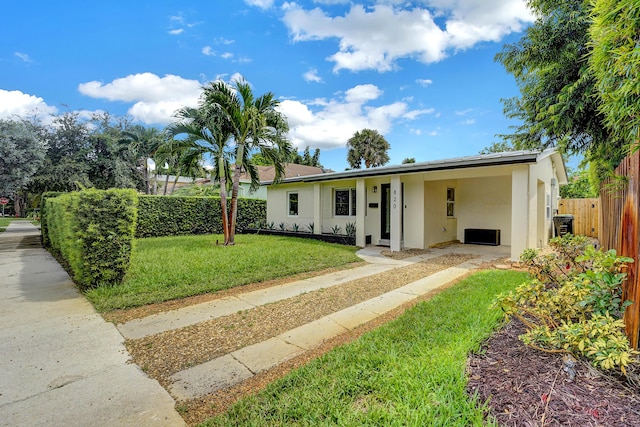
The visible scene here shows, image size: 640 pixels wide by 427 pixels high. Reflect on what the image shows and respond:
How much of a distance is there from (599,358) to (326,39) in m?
11.6

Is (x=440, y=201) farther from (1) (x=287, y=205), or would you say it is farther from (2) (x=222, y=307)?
(2) (x=222, y=307)

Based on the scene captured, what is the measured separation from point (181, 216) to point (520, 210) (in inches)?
576

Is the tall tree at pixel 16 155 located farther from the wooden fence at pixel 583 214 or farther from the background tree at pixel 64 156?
the wooden fence at pixel 583 214

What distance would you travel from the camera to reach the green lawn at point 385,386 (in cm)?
193

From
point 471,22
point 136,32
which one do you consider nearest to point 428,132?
point 471,22

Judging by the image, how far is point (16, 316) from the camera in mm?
4230

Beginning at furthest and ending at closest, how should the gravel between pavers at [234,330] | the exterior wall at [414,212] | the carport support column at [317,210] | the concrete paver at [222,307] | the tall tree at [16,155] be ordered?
the tall tree at [16,155], the carport support column at [317,210], the exterior wall at [414,212], the concrete paver at [222,307], the gravel between pavers at [234,330]

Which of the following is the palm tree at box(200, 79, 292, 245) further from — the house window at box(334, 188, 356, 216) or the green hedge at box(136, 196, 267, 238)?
the green hedge at box(136, 196, 267, 238)

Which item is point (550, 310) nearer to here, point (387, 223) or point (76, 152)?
point (387, 223)

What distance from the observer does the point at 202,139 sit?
10.2m

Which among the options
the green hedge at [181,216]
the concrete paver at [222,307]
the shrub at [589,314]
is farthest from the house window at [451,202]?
the green hedge at [181,216]

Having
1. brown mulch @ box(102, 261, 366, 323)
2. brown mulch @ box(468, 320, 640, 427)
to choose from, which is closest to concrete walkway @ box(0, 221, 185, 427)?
brown mulch @ box(102, 261, 366, 323)

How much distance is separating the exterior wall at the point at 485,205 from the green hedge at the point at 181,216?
11597mm

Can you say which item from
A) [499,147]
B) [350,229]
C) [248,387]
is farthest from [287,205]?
[499,147]
